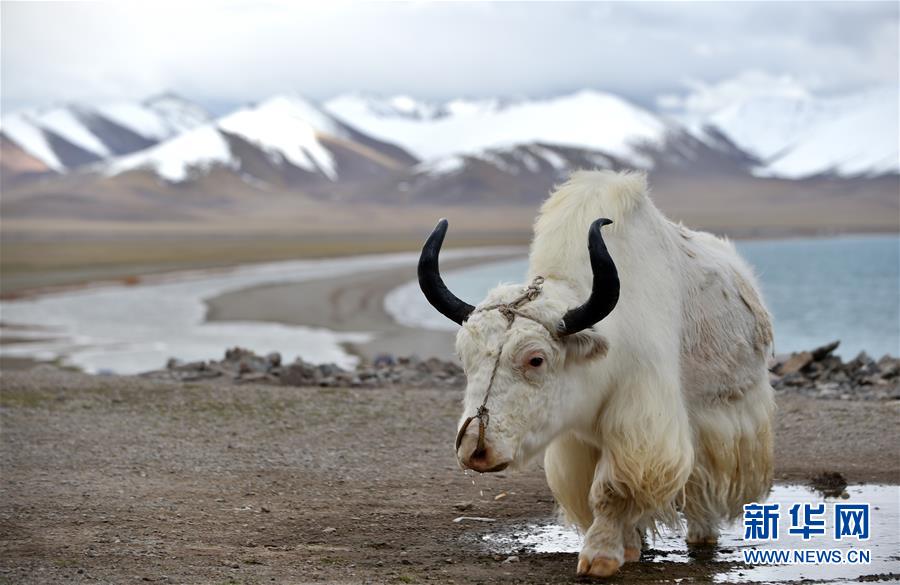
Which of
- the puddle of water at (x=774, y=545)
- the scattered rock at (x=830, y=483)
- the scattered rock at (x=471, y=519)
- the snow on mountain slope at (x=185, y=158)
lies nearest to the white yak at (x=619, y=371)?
the puddle of water at (x=774, y=545)

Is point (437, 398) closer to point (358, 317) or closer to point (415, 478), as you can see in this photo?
point (415, 478)

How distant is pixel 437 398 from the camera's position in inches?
414

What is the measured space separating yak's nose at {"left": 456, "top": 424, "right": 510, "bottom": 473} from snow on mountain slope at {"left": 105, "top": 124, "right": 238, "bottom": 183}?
160 meters

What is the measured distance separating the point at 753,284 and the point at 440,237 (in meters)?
2.22

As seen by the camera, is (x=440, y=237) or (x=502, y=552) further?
(x=502, y=552)

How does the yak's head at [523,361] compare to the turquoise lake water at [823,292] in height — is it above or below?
below

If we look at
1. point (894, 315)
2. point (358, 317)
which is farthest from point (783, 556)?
point (894, 315)

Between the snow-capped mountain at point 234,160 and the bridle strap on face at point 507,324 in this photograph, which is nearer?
the bridle strap on face at point 507,324

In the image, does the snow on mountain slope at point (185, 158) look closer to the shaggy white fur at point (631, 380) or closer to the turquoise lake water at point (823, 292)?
the turquoise lake water at point (823, 292)

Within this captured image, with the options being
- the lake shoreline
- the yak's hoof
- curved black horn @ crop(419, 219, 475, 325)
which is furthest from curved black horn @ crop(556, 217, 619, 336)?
the lake shoreline

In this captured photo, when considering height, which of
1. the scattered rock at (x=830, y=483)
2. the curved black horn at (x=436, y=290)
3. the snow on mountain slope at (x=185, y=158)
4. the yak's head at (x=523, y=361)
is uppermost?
the snow on mountain slope at (x=185, y=158)

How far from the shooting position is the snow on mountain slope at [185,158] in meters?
164

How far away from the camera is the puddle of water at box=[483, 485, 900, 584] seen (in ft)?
17.1

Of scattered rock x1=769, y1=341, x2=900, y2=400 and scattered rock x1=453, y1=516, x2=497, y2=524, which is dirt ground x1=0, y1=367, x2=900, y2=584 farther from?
scattered rock x1=769, y1=341, x2=900, y2=400
